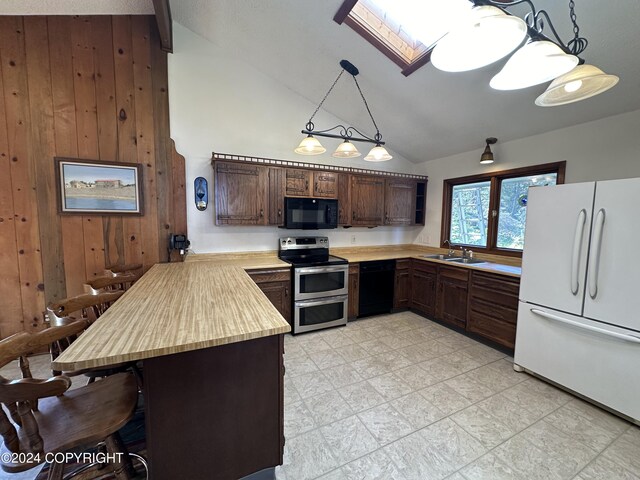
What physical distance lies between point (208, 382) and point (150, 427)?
28 centimetres

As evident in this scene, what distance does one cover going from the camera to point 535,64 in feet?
4.03

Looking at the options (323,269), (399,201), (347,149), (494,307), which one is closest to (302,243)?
(323,269)

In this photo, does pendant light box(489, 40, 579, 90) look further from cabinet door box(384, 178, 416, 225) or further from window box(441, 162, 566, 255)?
cabinet door box(384, 178, 416, 225)

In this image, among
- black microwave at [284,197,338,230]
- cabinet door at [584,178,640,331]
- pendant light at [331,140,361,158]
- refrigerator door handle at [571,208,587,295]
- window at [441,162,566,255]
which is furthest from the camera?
→ black microwave at [284,197,338,230]

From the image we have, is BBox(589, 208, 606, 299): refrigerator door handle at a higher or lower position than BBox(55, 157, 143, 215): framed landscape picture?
lower

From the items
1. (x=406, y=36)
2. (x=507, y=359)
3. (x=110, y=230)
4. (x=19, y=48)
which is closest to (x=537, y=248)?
(x=507, y=359)

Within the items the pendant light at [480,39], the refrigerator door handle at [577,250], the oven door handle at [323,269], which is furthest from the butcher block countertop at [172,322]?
the refrigerator door handle at [577,250]

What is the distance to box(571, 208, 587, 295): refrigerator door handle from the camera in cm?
202

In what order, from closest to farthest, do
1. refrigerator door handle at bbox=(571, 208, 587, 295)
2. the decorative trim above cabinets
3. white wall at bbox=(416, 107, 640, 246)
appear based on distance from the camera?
refrigerator door handle at bbox=(571, 208, 587, 295), white wall at bbox=(416, 107, 640, 246), the decorative trim above cabinets

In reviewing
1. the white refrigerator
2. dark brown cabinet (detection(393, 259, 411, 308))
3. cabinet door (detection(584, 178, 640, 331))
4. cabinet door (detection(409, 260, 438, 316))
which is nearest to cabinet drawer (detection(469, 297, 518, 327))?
the white refrigerator

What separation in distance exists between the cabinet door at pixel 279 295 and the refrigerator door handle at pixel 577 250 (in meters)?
2.64

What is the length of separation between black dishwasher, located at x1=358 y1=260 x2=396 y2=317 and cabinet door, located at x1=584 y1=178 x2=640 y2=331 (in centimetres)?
203

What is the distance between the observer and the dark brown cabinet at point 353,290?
350 cm

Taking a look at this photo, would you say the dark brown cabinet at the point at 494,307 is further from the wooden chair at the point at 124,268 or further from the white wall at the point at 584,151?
the wooden chair at the point at 124,268
